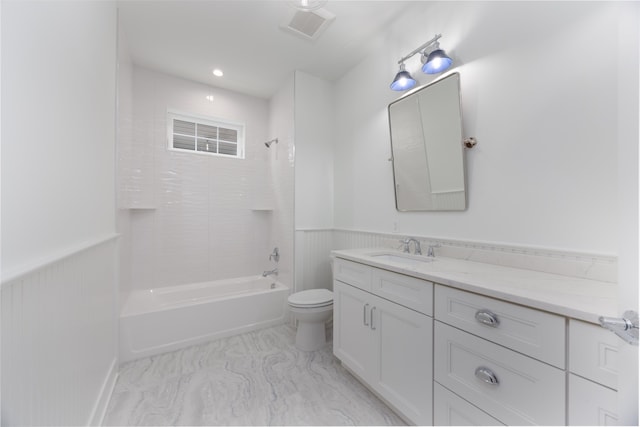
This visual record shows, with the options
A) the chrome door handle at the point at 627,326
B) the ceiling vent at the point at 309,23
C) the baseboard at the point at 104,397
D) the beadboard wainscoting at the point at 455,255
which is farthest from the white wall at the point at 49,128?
the beadboard wainscoting at the point at 455,255

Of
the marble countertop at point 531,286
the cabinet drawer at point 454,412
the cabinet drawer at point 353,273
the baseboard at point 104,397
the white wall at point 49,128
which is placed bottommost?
the baseboard at point 104,397

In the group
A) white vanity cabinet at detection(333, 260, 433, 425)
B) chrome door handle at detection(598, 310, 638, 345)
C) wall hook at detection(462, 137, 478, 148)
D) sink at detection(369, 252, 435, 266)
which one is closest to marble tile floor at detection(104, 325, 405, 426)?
white vanity cabinet at detection(333, 260, 433, 425)

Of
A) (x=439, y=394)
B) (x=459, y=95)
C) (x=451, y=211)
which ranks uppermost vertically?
(x=459, y=95)

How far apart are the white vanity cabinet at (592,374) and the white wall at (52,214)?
1548 millimetres

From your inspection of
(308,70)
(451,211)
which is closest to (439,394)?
(451,211)

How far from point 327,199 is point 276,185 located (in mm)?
727

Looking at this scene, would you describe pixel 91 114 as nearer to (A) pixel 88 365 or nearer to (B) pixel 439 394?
(A) pixel 88 365

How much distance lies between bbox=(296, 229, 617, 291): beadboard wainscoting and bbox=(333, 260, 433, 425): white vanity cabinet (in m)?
0.56

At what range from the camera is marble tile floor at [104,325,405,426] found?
139 centimetres

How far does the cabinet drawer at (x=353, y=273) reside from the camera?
5.13ft

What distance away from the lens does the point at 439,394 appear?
3.64 feet

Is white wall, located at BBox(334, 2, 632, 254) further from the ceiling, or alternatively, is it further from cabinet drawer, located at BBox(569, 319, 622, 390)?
cabinet drawer, located at BBox(569, 319, 622, 390)

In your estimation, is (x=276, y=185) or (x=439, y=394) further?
(x=276, y=185)

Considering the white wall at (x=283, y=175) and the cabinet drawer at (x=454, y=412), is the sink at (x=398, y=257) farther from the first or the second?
the white wall at (x=283, y=175)
